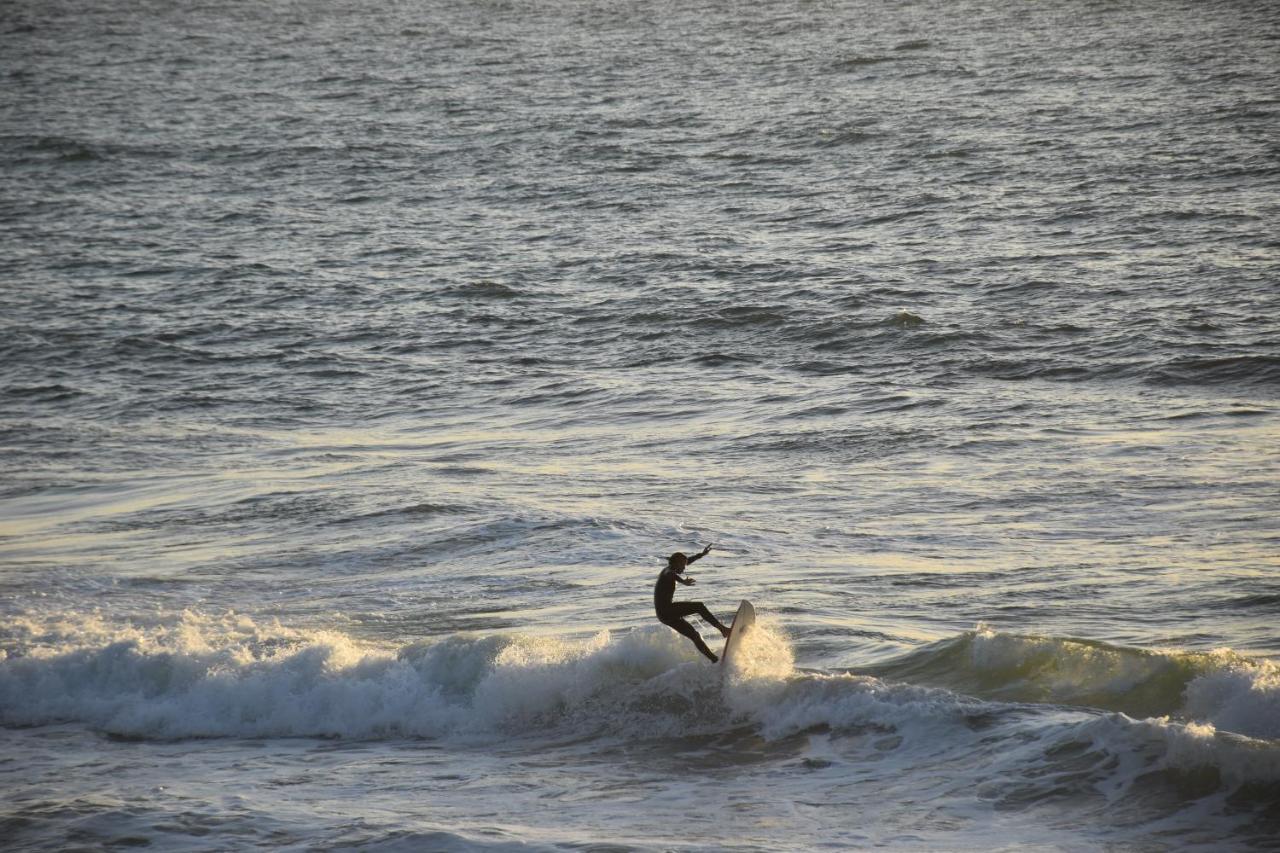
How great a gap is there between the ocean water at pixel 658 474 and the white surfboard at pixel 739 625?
1.26ft

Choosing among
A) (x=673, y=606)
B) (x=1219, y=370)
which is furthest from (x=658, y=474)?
(x=1219, y=370)

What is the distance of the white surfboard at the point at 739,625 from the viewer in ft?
49.5

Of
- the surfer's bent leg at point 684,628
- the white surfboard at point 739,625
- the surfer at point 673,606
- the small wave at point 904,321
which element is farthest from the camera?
the small wave at point 904,321

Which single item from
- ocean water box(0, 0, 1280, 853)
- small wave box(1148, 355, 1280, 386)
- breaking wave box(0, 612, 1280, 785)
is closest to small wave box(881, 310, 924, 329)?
ocean water box(0, 0, 1280, 853)

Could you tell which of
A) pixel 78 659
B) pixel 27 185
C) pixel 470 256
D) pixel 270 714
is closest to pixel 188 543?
pixel 78 659

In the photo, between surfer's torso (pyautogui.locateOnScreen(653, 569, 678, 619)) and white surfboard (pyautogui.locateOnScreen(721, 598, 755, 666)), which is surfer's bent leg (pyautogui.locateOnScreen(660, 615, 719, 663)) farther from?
white surfboard (pyautogui.locateOnScreen(721, 598, 755, 666))

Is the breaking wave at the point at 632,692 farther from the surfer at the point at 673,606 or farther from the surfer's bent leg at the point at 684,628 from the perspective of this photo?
the surfer at the point at 673,606

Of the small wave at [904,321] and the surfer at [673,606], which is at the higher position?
the small wave at [904,321]

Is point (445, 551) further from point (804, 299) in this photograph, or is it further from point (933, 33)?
point (933, 33)

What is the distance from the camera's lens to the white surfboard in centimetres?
1509

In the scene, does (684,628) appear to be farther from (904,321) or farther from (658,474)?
(904,321)

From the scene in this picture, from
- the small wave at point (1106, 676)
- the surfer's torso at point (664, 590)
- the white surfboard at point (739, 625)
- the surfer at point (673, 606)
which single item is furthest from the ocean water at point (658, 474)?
the surfer's torso at point (664, 590)

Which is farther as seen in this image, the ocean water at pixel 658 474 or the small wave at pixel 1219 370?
the small wave at pixel 1219 370

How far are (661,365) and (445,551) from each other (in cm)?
905
